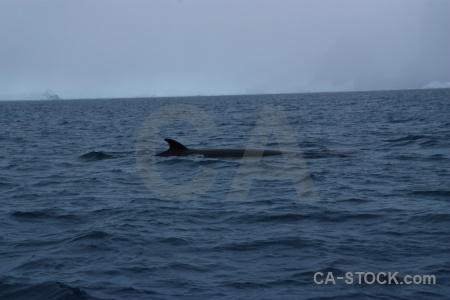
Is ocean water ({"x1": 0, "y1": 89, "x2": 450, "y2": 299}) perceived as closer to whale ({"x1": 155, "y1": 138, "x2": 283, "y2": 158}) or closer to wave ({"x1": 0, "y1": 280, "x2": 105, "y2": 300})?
wave ({"x1": 0, "y1": 280, "x2": 105, "y2": 300})

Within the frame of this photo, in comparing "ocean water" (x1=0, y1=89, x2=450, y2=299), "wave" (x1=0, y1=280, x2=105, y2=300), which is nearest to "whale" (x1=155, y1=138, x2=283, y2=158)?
"ocean water" (x1=0, y1=89, x2=450, y2=299)

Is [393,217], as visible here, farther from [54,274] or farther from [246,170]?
[246,170]

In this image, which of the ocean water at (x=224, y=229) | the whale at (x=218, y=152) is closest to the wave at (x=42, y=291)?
the ocean water at (x=224, y=229)

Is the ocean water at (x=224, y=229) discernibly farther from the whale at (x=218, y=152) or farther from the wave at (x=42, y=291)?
the whale at (x=218, y=152)

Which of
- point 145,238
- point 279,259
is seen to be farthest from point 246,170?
point 279,259

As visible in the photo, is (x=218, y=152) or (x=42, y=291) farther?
(x=218, y=152)

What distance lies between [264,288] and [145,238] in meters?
2.77

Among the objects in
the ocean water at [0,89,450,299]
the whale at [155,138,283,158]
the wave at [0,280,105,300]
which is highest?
the whale at [155,138,283,158]

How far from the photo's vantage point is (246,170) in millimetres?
15734

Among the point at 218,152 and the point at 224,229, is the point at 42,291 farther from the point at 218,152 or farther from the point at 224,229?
the point at 218,152

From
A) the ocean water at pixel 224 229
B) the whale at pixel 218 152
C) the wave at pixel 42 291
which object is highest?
the whale at pixel 218 152

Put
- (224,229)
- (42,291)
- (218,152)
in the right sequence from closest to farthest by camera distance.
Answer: (42,291) → (224,229) → (218,152)

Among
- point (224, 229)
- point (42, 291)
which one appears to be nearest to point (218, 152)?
point (224, 229)

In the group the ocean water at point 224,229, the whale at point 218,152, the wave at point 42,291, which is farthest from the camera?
the whale at point 218,152
